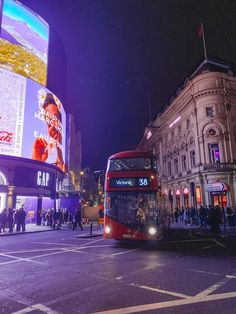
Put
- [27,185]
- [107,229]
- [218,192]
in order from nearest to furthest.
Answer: [107,229], [27,185], [218,192]

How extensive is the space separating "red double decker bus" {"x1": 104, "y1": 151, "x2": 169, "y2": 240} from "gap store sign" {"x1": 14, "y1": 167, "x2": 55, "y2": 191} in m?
18.8

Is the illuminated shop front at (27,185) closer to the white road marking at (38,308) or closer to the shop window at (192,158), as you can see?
the shop window at (192,158)

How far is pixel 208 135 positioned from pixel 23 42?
25809mm

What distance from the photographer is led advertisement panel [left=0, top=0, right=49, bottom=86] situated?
2822cm

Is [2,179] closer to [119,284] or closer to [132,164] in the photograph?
[132,164]

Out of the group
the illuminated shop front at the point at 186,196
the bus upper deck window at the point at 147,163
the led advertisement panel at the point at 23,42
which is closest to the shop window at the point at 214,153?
the illuminated shop front at the point at 186,196

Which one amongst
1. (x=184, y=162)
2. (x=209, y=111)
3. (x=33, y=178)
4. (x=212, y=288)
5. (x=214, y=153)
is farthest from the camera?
(x=184, y=162)

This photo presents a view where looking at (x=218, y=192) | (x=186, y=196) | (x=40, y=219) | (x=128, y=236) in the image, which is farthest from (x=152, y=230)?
(x=186, y=196)

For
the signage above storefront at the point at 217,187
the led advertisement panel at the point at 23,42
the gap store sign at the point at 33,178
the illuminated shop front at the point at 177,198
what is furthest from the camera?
the illuminated shop front at the point at 177,198

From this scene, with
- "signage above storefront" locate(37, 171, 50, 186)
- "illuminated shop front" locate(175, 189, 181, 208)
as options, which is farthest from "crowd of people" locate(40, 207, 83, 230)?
"illuminated shop front" locate(175, 189, 181, 208)

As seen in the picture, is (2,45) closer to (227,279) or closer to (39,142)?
Answer: (39,142)

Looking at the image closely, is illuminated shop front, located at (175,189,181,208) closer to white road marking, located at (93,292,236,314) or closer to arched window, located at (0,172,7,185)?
arched window, located at (0,172,7,185)

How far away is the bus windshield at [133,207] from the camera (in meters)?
12.6

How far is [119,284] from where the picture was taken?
20.4 ft
